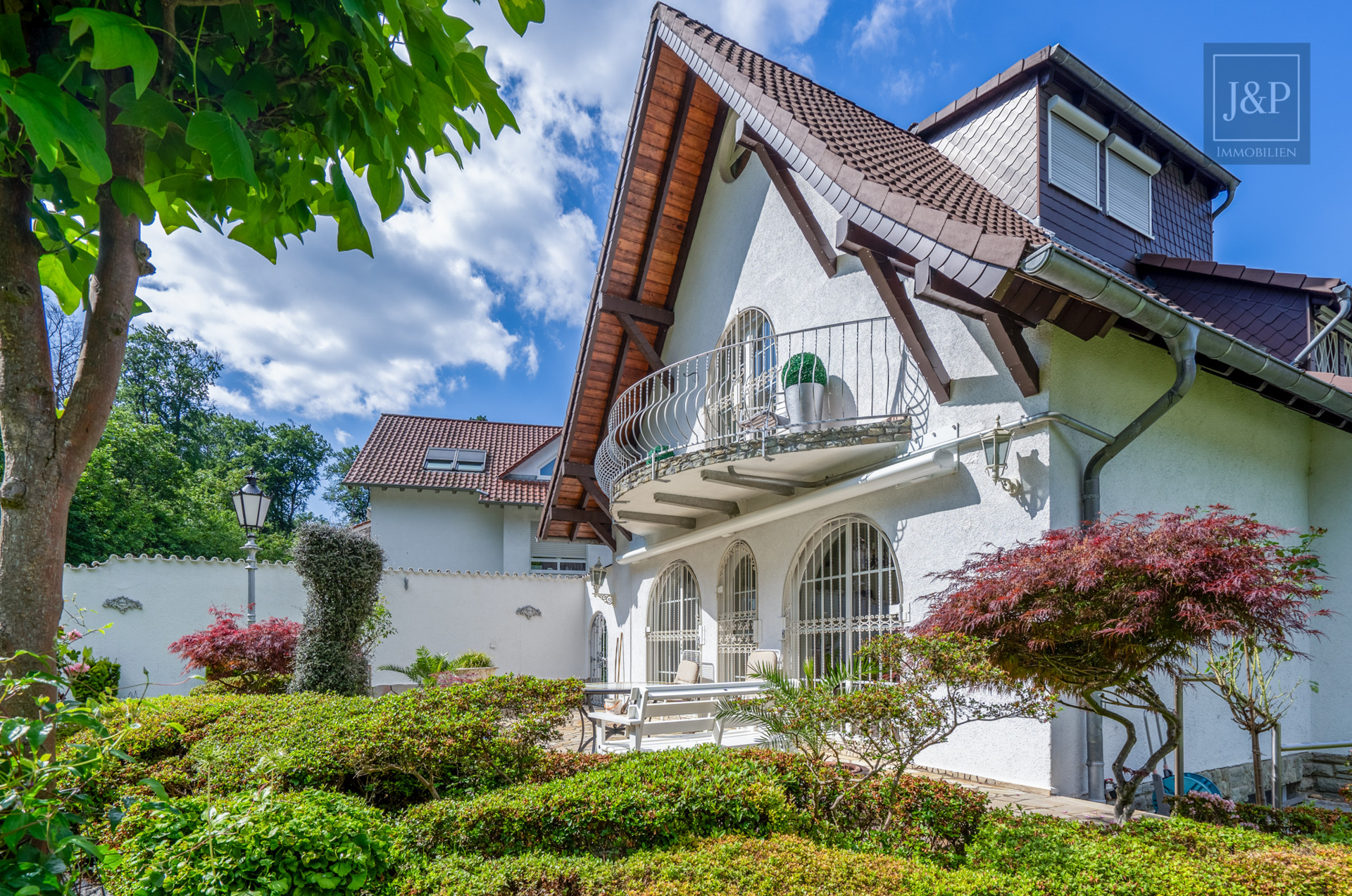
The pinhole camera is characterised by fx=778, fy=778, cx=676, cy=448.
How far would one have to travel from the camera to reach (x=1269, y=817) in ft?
14.2

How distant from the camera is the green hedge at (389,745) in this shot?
4.38 m

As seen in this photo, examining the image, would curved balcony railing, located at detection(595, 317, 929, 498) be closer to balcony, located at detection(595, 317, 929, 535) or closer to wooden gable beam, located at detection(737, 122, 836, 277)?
balcony, located at detection(595, 317, 929, 535)

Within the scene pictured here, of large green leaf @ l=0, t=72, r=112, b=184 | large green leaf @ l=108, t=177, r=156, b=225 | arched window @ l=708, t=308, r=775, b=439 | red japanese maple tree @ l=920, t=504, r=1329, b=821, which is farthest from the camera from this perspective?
arched window @ l=708, t=308, r=775, b=439

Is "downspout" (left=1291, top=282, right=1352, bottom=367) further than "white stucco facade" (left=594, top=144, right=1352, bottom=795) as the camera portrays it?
Yes

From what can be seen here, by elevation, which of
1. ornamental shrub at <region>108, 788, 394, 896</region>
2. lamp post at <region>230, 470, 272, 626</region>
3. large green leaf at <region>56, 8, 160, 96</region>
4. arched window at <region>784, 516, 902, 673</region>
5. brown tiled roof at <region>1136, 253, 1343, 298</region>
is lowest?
ornamental shrub at <region>108, 788, 394, 896</region>

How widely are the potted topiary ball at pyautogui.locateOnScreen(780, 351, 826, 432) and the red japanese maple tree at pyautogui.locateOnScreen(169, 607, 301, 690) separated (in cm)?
717

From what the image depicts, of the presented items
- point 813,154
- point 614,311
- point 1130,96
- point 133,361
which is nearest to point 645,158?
point 614,311

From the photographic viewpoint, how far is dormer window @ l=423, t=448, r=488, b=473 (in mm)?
21781

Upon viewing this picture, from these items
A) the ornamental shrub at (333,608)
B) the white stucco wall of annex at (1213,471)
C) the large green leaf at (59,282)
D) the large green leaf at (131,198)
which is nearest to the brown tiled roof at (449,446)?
the ornamental shrub at (333,608)

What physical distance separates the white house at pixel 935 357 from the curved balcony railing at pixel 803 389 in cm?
4

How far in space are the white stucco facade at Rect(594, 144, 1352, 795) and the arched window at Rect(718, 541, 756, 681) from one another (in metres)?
0.39

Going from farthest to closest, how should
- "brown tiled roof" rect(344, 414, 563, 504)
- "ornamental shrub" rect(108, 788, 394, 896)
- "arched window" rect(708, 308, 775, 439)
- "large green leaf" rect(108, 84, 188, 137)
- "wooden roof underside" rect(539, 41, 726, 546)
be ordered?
"brown tiled roof" rect(344, 414, 563, 504) < "wooden roof underside" rect(539, 41, 726, 546) < "arched window" rect(708, 308, 775, 439) < "ornamental shrub" rect(108, 788, 394, 896) < "large green leaf" rect(108, 84, 188, 137)

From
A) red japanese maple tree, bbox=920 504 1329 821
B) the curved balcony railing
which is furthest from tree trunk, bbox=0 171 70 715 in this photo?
the curved balcony railing

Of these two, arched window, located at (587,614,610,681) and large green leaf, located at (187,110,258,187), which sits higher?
large green leaf, located at (187,110,258,187)
